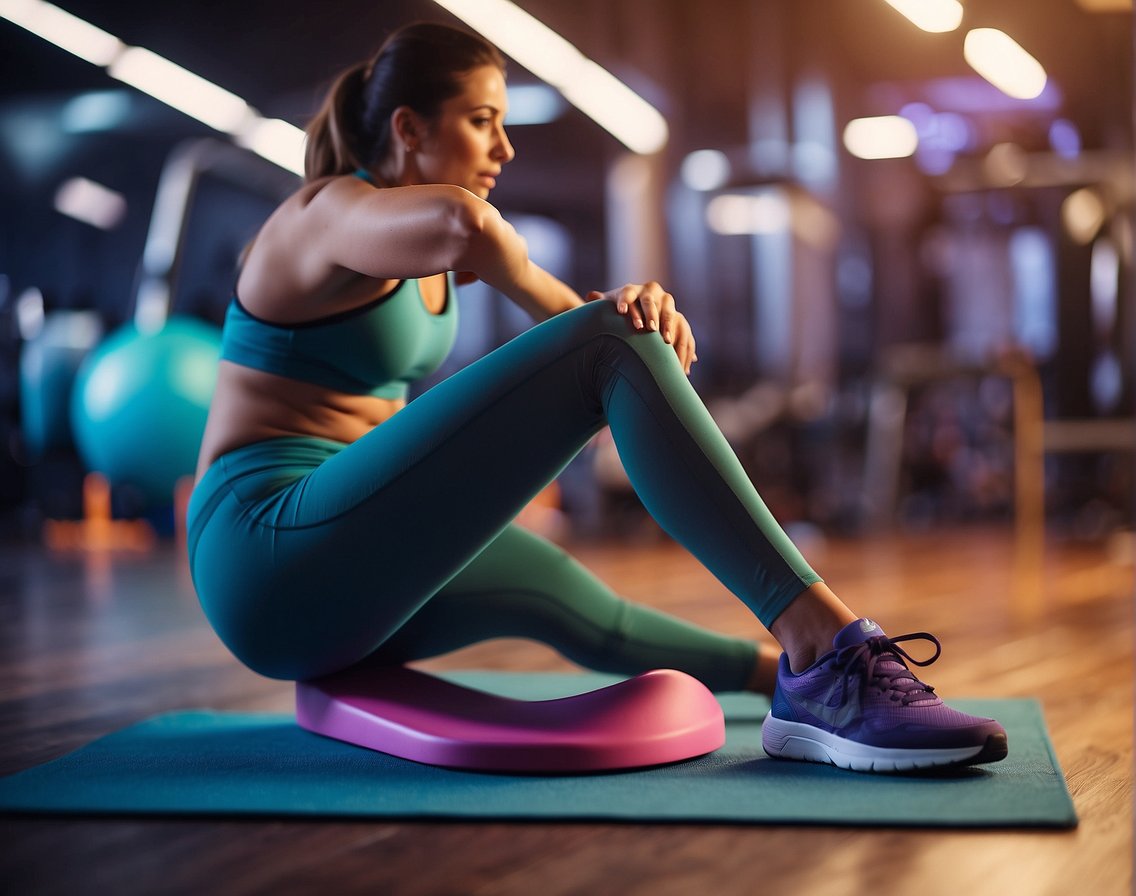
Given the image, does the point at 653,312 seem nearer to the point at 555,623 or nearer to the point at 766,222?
the point at 555,623

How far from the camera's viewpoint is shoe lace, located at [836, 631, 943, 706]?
1.09m

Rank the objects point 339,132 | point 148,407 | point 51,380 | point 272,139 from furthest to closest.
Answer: point 272,139 → point 51,380 → point 148,407 → point 339,132

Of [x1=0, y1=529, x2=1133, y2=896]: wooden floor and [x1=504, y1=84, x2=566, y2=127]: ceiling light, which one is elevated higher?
[x1=504, y1=84, x2=566, y2=127]: ceiling light

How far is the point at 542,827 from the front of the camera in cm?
99

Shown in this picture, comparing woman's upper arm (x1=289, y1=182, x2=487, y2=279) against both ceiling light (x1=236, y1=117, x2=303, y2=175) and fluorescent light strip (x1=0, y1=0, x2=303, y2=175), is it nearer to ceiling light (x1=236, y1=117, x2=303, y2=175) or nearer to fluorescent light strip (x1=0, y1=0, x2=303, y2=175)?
fluorescent light strip (x1=0, y1=0, x2=303, y2=175)

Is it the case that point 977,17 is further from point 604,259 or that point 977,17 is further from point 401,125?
point 401,125

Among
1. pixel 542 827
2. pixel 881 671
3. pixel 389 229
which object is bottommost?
pixel 542 827

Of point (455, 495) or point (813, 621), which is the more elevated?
point (455, 495)

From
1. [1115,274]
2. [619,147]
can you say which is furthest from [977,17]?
[619,147]

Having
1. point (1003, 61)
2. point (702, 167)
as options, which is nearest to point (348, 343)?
point (1003, 61)

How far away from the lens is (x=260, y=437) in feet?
4.32

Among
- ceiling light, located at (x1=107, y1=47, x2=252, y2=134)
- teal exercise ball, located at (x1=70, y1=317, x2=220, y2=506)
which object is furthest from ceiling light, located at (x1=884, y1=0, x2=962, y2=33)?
teal exercise ball, located at (x1=70, y1=317, x2=220, y2=506)

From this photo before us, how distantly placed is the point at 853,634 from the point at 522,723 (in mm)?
360

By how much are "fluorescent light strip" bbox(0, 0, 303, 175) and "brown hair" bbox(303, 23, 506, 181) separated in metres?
3.42
